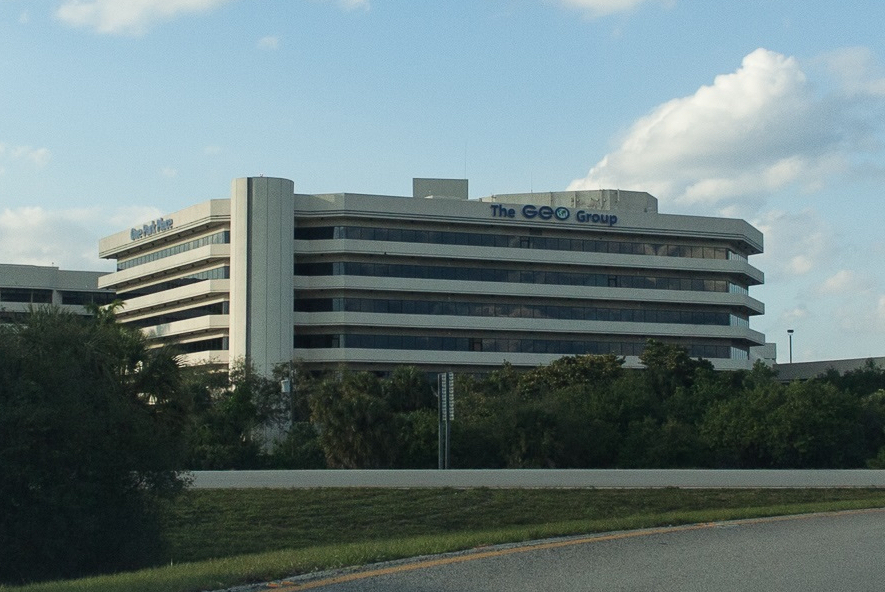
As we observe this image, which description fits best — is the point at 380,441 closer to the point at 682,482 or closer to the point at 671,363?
the point at 682,482

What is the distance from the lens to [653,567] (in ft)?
40.6

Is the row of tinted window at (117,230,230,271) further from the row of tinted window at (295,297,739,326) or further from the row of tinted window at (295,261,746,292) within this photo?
the row of tinted window at (295,297,739,326)

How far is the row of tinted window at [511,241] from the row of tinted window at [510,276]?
200 cm

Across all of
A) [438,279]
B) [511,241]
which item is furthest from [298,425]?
[511,241]

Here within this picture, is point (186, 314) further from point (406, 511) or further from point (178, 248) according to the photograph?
point (406, 511)

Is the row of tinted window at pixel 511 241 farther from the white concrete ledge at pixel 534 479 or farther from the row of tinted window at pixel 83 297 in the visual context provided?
the white concrete ledge at pixel 534 479

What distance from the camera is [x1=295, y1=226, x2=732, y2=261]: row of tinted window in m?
85.0

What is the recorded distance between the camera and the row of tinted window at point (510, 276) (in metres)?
84.8

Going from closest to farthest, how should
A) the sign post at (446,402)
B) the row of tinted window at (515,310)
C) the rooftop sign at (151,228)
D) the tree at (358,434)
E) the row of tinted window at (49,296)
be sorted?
Answer: the sign post at (446,402) < the tree at (358,434) < the row of tinted window at (515,310) < the rooftop sign at (151,228) < the row of tinted window at (49,296)

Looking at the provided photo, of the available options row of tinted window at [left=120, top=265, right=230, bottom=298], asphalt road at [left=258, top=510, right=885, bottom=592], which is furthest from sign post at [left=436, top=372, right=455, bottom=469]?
row of tinted window at [left=120, top=265, right=230, bottom=298]

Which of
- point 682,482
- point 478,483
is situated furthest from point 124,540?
point 682,482

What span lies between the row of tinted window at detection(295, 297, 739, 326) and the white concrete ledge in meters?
51.2

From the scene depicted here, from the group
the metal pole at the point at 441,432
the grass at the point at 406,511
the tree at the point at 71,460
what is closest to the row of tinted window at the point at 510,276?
the metal pole at the point at 441,432

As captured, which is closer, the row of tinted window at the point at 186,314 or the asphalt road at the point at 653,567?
the asphalt road at the point at 653,567
